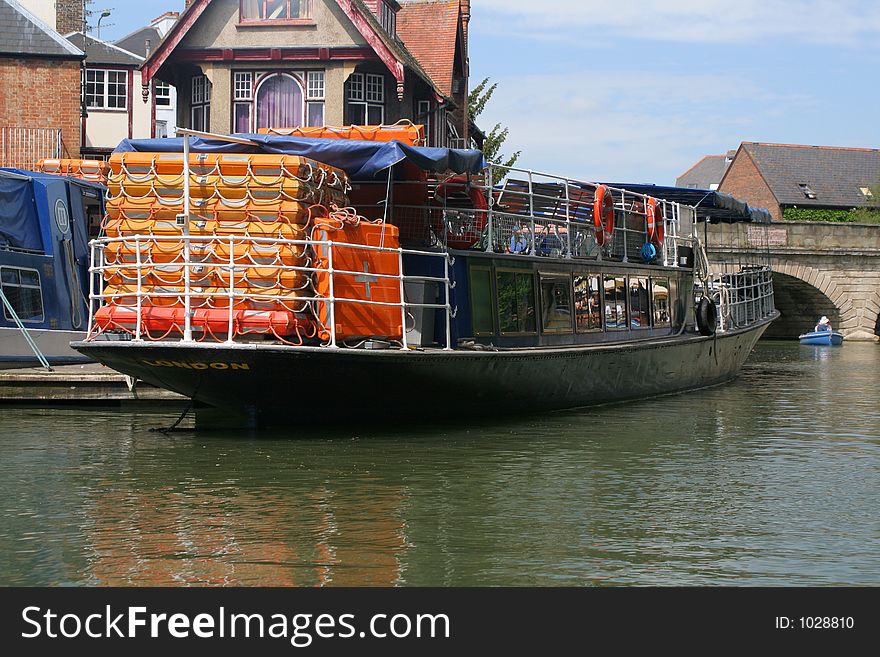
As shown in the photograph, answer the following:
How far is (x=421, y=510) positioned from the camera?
10367 millimetres

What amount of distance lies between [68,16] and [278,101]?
16639mm

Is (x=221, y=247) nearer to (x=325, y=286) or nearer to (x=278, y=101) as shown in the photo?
(x=325, y=286)

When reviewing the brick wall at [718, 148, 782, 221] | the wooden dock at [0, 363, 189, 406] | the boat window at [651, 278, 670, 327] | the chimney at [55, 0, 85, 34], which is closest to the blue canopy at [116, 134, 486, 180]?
the wooden dock at [0, 363, 189, 406]

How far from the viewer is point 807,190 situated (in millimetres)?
74438

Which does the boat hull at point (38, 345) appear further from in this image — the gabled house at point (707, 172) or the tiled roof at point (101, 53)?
the gabled house at point (707, 172)

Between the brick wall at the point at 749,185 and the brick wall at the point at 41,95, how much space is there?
4797 centimetres

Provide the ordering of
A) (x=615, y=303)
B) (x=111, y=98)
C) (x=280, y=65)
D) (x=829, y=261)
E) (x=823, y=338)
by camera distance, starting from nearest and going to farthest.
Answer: (x=615, y=303) → (x=280, y=65) → (x=111, y=98) → (x=823, y=338) → (x=829, y=261)

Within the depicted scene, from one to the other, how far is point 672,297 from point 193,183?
10166mm

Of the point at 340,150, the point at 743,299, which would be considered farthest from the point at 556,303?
the point at 743,299

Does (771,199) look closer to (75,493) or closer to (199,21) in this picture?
(199,21)

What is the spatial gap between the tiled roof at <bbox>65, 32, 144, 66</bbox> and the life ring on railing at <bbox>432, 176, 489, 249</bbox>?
84.4ft

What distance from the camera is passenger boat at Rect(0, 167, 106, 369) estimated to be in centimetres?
1866

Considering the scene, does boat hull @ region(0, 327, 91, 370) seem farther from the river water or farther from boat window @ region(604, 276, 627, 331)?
boat window @ region(604, 276, 627, 331)
